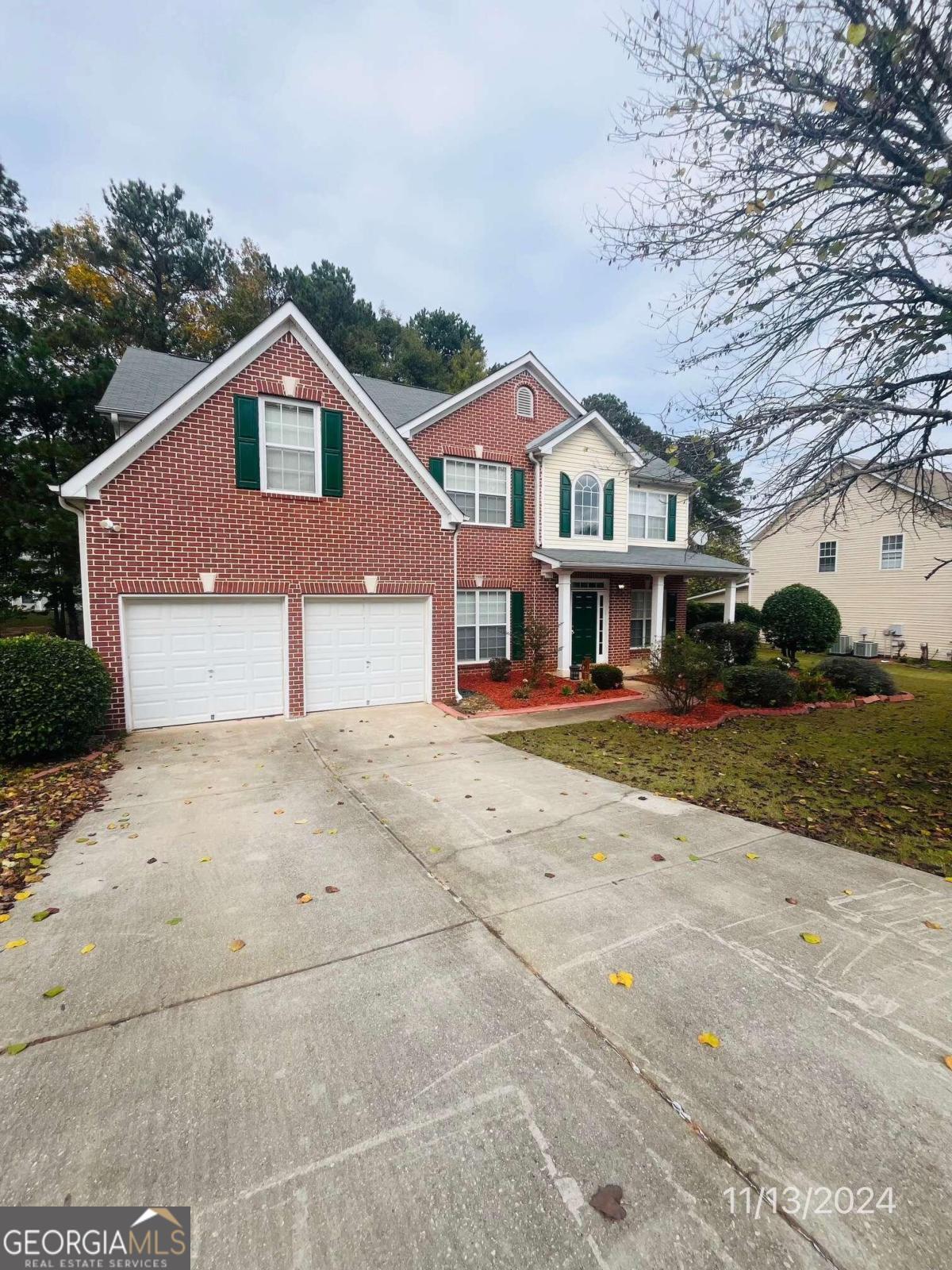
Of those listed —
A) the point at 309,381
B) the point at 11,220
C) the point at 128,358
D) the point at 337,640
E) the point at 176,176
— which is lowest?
the point at 337,640

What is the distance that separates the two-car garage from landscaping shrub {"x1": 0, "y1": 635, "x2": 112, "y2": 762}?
4.32ft

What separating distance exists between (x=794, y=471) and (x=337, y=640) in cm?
778

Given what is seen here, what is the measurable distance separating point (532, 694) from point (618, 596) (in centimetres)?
514

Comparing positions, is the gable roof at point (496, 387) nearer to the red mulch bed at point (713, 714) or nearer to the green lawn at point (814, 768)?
the green lawn at point (814, 768)

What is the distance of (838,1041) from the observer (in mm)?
2576

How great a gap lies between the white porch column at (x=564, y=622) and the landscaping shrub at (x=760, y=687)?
418 cm

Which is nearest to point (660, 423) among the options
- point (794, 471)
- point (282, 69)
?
point (794, 471)

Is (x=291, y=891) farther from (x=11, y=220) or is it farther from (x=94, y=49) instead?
(x=11, y=220)

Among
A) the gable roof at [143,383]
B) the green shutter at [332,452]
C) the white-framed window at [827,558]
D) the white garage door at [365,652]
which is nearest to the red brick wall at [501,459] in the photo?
the white garage door at [365,652]

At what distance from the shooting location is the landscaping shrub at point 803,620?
16.5m

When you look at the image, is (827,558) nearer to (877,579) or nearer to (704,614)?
(877,579)

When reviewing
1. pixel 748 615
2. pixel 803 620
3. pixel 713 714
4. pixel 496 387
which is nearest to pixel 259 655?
pixel 713 714

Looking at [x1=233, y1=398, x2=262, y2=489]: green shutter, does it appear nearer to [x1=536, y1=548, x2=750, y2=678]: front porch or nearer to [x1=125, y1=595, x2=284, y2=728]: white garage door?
[x1=125, y1=595, x2=284, y2=728]: white garage door

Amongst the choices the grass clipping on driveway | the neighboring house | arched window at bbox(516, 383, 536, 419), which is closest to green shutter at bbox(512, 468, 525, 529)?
the neighboring house
